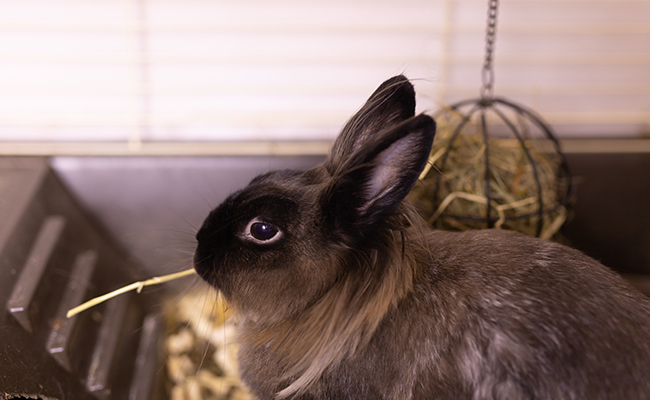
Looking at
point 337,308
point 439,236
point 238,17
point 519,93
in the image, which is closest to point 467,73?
point 519,93

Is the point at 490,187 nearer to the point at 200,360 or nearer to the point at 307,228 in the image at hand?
the point at 307,228

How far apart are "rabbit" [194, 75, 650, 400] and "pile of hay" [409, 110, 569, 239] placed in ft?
1.10

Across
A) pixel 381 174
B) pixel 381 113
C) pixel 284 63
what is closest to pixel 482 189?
pixel 381 113

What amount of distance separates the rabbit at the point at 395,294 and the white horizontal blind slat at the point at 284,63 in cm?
86

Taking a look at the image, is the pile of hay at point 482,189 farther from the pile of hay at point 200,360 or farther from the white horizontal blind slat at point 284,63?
the pile of hay at point 200,360

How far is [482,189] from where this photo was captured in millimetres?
1287

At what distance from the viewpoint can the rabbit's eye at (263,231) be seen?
831mm

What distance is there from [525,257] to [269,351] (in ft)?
1.57

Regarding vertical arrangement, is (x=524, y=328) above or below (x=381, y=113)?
below

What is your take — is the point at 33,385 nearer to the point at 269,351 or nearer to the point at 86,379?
the point at 86,379

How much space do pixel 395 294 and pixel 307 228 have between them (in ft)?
0.60

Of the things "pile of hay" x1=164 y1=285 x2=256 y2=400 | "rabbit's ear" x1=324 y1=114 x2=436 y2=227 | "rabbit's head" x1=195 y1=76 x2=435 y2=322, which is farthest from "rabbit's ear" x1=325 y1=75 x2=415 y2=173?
"pile of hay" x1=164 y1=285 x2=256 y2=400

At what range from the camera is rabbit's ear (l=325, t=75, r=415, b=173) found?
875 mm

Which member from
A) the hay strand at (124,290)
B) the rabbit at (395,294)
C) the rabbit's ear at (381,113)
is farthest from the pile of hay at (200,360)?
the rabbit's ear at (381,113)
